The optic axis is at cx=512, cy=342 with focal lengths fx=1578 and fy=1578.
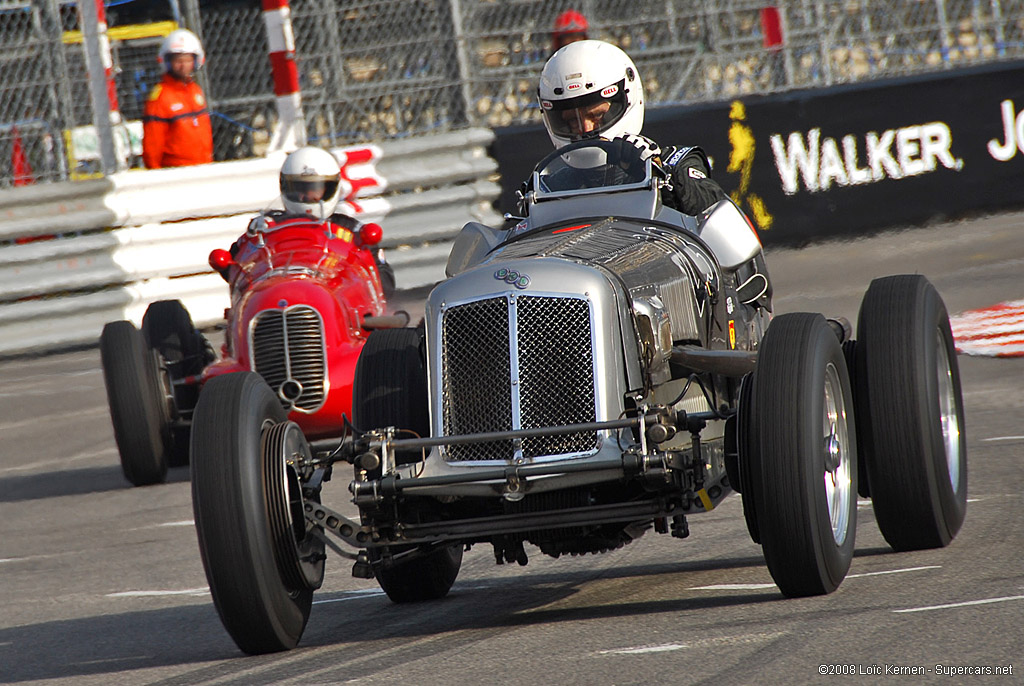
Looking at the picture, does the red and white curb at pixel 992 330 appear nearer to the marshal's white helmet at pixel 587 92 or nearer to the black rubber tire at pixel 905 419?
the marshal's white helmet at pixel 587 92

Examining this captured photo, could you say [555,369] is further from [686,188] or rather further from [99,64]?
[99,64]

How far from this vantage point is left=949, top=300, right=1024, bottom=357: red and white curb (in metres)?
10.3

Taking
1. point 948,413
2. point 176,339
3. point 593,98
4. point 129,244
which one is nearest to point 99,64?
point 129,244

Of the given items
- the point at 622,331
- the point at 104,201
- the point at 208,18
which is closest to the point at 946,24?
the point at 104,201

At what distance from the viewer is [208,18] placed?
1973 cm

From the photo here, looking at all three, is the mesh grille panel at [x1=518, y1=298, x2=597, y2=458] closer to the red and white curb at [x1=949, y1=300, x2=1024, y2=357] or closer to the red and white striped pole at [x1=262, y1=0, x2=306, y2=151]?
the red and white curb at [x1=949, y1=300, x2=1024, y2=357]

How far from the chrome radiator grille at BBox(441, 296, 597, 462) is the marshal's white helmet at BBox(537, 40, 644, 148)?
2.07 m

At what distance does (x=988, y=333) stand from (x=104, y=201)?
7.82 metres

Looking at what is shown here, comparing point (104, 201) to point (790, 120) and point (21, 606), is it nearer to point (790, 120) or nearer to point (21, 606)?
point (790, 120)

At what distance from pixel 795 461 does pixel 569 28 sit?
31.8 ft

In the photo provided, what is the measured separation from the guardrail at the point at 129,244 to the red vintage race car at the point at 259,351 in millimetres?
4413

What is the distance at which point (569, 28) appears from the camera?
13.9m

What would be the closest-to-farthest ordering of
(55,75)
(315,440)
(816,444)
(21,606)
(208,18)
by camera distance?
(816,444) → (21,606) → (315,440) → (55,75) → (208,18)

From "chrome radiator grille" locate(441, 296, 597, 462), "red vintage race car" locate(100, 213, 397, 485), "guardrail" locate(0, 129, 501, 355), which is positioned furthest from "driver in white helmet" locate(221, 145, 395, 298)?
"chrome radiator grille" locate(441, 296, 597, 462)
